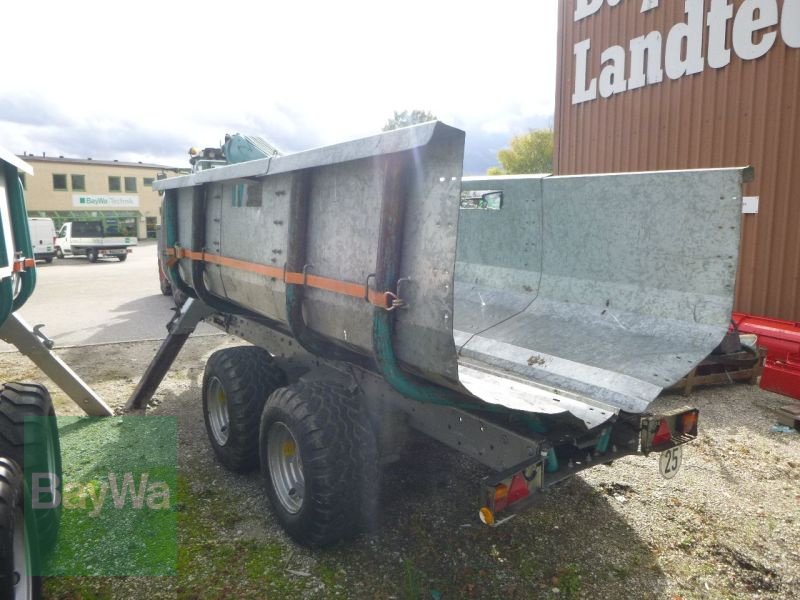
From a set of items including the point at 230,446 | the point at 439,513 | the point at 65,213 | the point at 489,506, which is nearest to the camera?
the point at 489,506

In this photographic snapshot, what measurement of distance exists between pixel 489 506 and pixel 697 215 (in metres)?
2.15

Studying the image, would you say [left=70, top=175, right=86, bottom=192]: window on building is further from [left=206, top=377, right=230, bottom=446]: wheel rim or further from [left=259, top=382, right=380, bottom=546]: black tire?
[left=259, top=382, right=380, bottom=546]: black tire

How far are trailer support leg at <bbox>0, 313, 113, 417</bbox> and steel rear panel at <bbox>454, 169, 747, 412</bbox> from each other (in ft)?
10.7

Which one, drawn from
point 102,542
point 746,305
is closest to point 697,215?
point 102,542

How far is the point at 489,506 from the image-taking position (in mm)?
2334

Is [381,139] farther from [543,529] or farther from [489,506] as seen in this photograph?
[543,529]

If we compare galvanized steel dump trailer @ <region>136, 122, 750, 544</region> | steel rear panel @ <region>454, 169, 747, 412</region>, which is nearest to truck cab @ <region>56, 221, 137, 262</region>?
galvanized steel dump trailer @ <region>136, 122, 750, 544</region>

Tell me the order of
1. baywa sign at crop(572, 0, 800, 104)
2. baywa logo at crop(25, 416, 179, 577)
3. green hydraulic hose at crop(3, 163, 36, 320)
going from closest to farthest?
baywa logo at crop(25, 416, 179, 577) < green hydraulic hose at crop(3, 163, 36, 320) < baywa sign at crop(572, 0, 800, 104)

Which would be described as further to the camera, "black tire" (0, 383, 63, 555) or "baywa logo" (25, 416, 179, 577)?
"baywa logo" (25, 416, 179, 577)

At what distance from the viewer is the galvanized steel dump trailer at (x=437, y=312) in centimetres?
248

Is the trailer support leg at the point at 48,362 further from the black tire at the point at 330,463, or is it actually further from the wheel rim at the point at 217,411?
the black tire at the point at 330,463

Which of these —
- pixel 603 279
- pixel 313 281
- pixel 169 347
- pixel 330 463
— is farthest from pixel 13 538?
pixel 603 279

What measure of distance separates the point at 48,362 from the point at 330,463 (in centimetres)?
312

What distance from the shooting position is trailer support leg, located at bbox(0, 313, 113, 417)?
4383 mm
